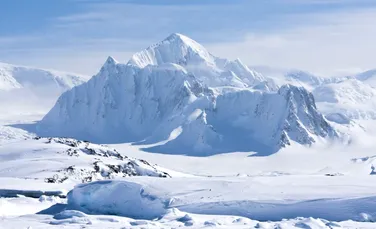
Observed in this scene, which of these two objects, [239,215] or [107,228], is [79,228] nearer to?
[107,228]

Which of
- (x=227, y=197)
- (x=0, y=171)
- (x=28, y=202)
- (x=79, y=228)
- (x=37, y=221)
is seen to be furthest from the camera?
(x=0, y=171)

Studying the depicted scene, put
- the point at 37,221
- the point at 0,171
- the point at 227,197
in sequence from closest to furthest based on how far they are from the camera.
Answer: the point at 37,221
the point at 227,197
the point at 0,171

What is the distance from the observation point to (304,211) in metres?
66.8

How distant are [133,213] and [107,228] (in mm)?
11215

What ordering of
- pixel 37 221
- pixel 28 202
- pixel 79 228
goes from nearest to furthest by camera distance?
pixel 79 228 < pixel 37 221 < pixel 28 202

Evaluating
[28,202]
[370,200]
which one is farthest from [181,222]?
[28,202]

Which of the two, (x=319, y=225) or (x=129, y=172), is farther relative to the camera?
(x=129, y=172)

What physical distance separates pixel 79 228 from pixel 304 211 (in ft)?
70.3

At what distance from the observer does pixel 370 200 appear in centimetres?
6644

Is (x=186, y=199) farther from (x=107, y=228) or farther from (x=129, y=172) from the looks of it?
(x=129, y=172)

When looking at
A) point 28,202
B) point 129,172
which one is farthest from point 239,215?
point 129,172

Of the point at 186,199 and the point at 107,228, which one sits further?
the point at 186,199

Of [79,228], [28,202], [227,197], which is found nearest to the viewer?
[79,228]

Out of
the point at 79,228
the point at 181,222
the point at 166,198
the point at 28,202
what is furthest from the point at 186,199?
the point at 28,202
